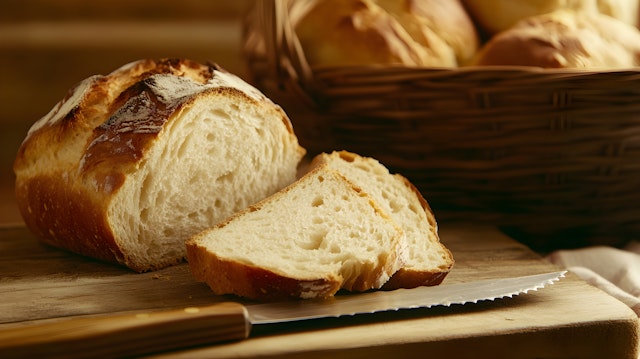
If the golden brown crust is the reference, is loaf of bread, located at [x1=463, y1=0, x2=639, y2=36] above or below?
above

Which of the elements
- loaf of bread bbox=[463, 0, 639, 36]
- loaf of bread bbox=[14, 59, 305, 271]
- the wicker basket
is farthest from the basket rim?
loaf of bread bbox=[463, 0, 639, 36]

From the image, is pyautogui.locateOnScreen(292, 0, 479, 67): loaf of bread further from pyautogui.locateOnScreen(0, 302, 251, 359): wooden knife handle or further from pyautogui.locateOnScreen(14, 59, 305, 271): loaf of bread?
pyautogui.locateOnScreen(0, 302, 251, 359): wooden knife handle

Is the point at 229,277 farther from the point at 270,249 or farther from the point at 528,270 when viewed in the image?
the point at 528,270

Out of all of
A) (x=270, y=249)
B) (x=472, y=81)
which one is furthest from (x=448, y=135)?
(x=270, y=249)

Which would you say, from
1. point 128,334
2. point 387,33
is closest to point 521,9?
point 387,33

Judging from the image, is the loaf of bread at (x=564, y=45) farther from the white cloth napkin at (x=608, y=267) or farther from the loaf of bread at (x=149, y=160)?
the loaf of bread at (x=149, y=160)

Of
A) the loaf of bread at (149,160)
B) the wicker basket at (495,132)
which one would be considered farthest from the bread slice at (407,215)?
the wicker basket at (495,132)
